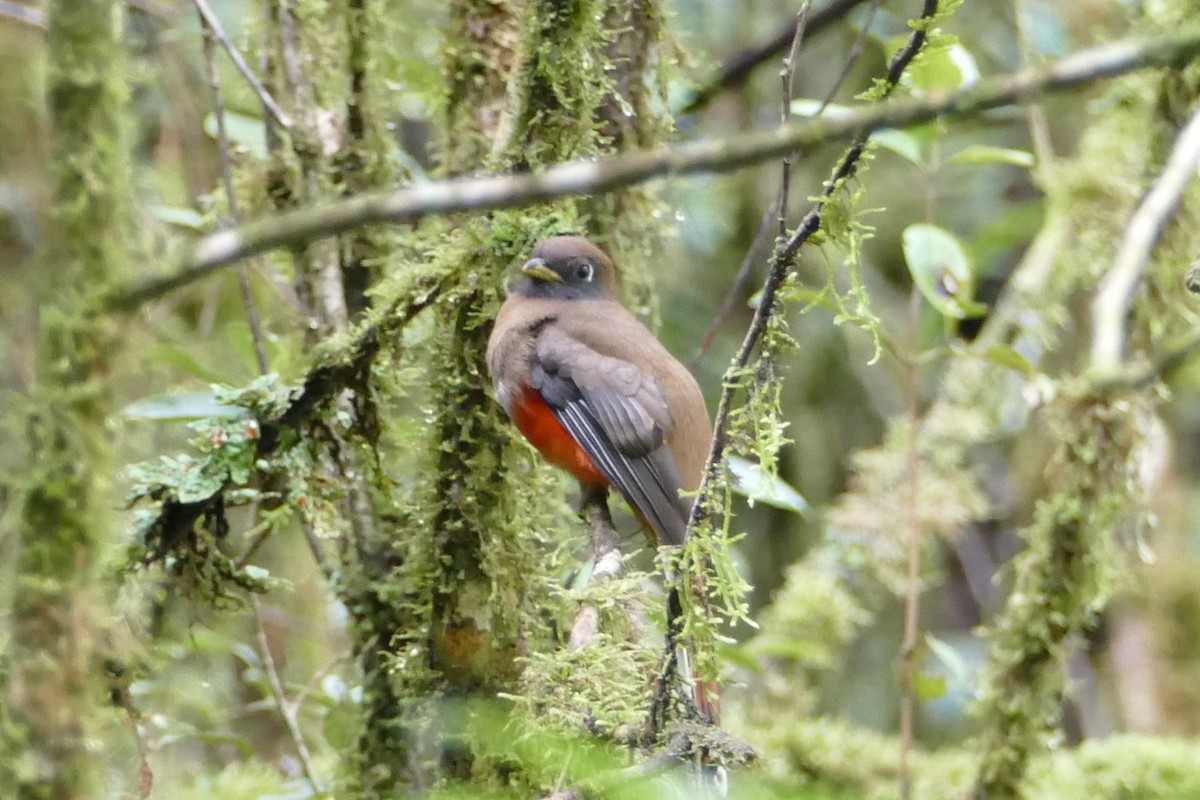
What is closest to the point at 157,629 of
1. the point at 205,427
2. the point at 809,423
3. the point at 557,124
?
the point at 205,427

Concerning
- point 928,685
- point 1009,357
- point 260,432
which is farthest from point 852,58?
point 928,685

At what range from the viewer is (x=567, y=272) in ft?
12.5

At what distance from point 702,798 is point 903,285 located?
6087 millimetres

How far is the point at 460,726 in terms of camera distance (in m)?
3.18

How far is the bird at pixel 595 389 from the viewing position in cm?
352

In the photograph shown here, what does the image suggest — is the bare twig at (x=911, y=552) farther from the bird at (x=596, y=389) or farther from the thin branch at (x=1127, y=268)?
the thin branch at (x=1127, y=268)

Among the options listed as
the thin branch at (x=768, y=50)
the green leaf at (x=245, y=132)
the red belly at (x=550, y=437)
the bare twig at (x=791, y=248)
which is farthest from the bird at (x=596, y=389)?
the thin branch at (x=768, y=50)

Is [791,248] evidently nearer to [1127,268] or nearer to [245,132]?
Answer: [1127,268]

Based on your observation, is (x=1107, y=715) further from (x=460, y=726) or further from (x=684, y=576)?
(x=684, y=576)

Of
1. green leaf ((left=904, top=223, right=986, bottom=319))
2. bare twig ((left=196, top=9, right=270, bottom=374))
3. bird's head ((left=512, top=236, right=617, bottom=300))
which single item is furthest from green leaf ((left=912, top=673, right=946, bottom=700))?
bare twig ((left=196, top=9, right=270, bottom=374))

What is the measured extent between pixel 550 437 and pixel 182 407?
3.38 ft

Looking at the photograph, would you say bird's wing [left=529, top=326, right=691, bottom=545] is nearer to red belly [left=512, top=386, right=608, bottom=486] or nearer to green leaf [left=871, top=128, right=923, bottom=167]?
red belly [left=512, top=386, right=608, bottom=486]

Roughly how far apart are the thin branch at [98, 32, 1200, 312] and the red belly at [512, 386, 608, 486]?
204cm

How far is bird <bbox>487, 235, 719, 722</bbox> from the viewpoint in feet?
11.6
